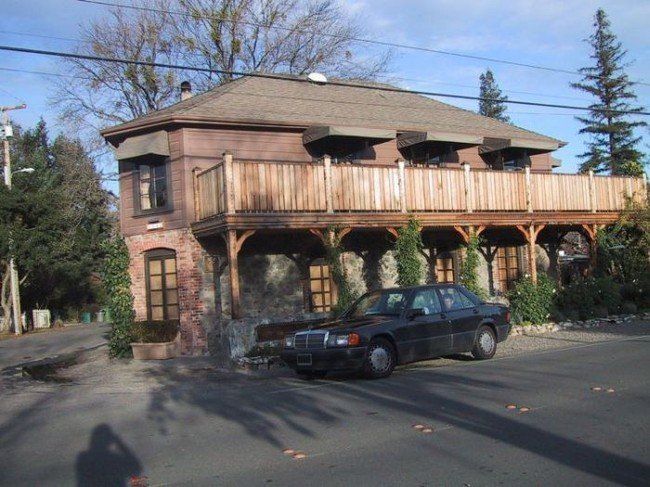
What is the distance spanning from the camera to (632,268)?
78.4ft

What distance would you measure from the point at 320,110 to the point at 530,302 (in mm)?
8336

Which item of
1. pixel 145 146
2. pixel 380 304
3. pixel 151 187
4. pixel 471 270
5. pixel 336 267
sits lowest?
pixel 380 304

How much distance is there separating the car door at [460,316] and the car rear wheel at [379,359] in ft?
5.60

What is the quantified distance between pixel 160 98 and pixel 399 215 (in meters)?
22.9

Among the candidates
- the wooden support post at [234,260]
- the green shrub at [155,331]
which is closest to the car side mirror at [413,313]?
the wooden support post at [234,260]

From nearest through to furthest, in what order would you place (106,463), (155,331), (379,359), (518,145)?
1. (106,463)
2. (379,359)
3. (155,331)
4. (518,145)

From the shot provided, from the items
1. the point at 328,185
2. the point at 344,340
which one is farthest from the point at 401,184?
the point at 344,340

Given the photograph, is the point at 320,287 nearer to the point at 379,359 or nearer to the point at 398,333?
the point at 398,333

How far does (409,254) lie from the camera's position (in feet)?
60.2

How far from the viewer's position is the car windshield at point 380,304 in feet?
41.7

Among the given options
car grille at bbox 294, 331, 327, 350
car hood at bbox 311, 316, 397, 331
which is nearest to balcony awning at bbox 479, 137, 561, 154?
car hood at bbox 311, 316, 397, 331

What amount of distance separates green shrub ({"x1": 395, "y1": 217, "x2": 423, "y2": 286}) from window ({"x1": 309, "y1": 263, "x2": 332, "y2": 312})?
2.19 m

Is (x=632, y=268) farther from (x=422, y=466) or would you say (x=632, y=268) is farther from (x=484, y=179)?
(x=422, y=466)

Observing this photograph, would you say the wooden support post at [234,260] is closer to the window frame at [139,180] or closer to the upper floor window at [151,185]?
the window frame at [139,180]
